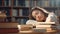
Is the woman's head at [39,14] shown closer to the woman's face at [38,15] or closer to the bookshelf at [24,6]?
the woman's face at [38,15]

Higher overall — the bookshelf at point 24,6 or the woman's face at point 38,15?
the bookshelf at point 24,6

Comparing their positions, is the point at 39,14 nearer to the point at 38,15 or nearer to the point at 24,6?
the point at 38,15

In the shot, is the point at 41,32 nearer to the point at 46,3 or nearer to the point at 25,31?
the point at 25,31

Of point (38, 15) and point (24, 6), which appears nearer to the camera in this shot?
point (38, 15)

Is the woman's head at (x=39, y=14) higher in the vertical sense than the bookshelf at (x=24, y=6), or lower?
lower

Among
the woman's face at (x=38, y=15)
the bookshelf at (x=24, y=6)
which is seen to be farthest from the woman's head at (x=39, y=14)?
the bookshelf at (x=24, y=6)

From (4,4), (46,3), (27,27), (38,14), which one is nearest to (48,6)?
(46,3)

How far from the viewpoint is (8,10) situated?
412 cm

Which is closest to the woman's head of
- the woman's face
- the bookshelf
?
the woman's face

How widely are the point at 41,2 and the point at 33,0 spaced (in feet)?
0.71

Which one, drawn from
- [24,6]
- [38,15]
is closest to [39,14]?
[38,15]

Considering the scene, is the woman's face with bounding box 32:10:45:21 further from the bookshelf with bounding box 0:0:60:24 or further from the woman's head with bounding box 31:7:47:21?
the bookshelf with bounding box 0:0:60:24

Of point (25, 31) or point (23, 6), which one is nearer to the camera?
point (25, 31)

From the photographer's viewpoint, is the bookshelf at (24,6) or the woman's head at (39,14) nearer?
the woman's head at (39,14)
